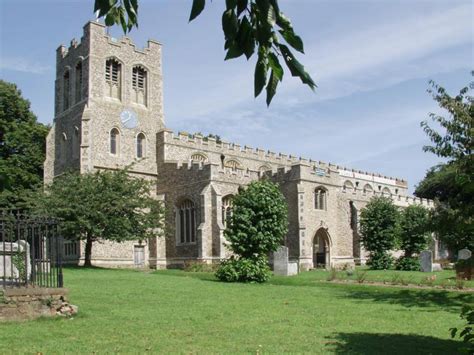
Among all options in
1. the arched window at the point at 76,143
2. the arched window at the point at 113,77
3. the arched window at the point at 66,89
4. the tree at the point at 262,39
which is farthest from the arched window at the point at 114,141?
the tree at the point at 262,39

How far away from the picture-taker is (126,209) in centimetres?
2755

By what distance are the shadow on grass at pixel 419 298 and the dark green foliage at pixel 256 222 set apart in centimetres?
569

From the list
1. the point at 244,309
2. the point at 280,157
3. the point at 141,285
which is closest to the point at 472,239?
the point at 244,309

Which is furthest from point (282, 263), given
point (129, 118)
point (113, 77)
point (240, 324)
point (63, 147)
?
point (63, 147)

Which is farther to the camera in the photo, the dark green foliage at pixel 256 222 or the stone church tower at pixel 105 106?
the stone church tower at pixel 105 106

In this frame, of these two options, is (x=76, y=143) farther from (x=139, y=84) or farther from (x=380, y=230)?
(x=380, y=230)

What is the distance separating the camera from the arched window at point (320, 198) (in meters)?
36.4

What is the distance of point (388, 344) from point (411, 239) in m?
26.9

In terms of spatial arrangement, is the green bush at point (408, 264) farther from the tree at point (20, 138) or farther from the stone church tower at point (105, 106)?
the tree at point (20, 138)

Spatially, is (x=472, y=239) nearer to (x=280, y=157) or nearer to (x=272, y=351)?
(x=272, y=351)

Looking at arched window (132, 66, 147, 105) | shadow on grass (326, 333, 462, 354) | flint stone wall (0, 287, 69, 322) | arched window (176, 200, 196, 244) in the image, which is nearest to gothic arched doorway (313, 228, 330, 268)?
arched window (176, 200, 196, 244)

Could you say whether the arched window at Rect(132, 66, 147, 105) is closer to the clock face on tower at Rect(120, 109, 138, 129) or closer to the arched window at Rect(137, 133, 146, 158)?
the clock face on tower at Rect(120, 109, 138, 129)

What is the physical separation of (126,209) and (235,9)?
2572cm

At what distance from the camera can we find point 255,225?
23.1m
